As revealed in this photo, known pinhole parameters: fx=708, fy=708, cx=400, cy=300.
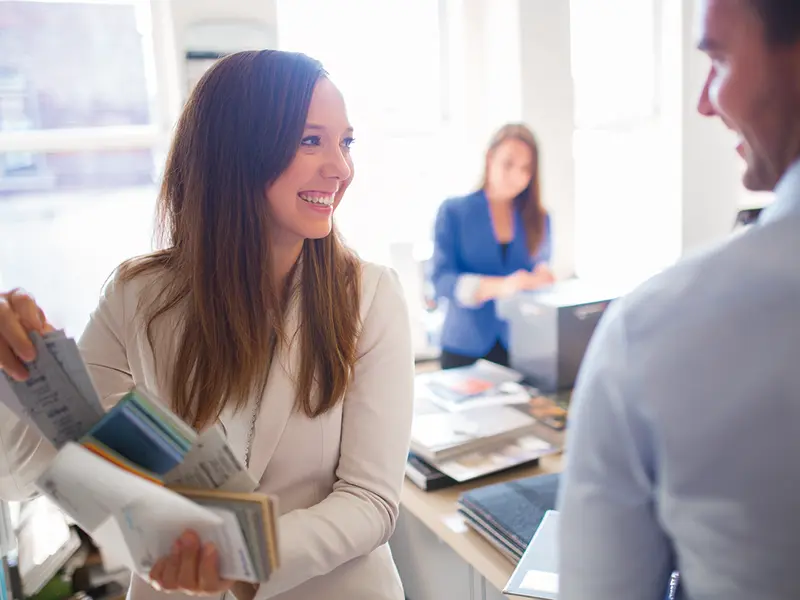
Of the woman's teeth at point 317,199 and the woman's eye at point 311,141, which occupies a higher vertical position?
the woman's eye at point 311,141

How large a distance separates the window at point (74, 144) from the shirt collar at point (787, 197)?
8.51 ft

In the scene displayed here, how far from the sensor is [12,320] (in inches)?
32.6

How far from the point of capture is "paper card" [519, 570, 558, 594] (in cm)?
108

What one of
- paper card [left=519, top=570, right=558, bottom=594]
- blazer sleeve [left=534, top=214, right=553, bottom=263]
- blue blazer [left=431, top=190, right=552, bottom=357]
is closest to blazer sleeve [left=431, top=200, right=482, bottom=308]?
blue blazer [left=431, top=190, right=552, bottom=357]

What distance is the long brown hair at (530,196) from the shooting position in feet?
8.84

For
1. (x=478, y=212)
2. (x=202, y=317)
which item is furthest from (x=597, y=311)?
(x=202, y=317)

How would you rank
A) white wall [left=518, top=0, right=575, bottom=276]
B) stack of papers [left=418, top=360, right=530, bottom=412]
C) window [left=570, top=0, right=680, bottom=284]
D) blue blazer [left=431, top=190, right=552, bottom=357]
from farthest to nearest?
1. window [left=570, top=0, right=680, bottom=284]
2. white wall [left=518, top=0, right=575, bottom=276]
3. blue blazer [left=431, top=190, right=552, bottom=357]
4. stack of papers [left=418, top=360, right=530, bottom=412]

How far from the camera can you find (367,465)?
1.09m

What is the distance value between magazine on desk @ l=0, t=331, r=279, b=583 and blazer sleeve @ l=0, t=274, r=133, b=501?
30 centimetres

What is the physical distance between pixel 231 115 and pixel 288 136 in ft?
0.34

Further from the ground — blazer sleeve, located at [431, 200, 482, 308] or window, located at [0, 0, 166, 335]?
window, located at [0, 0, 166, 335]

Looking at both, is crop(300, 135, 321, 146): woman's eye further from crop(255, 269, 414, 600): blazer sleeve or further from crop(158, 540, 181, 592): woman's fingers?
crop(158, 540, 181, 592): woman's fingers

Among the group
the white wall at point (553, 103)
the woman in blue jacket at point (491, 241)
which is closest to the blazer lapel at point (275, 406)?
the woman in blue jacket at point (491, 241)

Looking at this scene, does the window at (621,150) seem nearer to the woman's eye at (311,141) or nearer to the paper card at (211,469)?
the woman's eye at (311,141)
